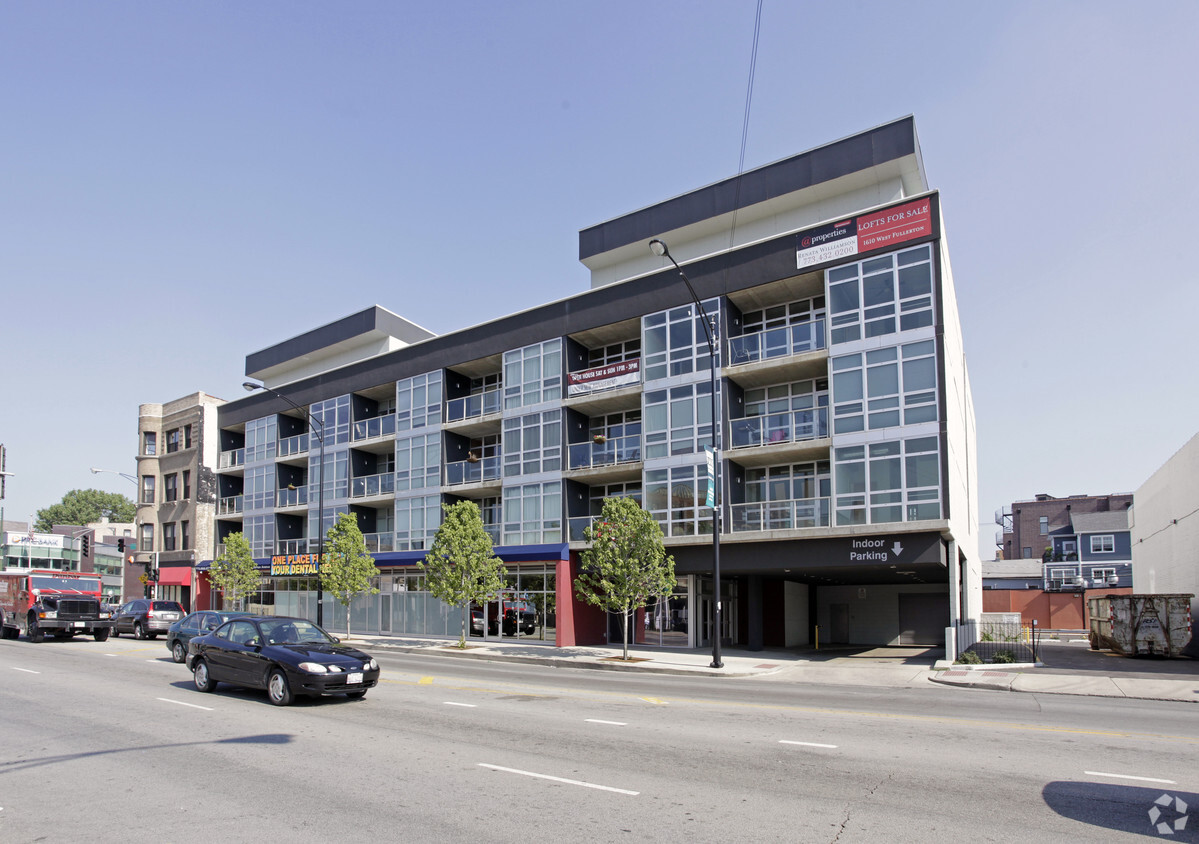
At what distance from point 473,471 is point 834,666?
18078 mm

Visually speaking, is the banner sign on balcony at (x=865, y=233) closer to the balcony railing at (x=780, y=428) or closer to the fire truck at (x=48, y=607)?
the balcony railing at (x=780, y=428)

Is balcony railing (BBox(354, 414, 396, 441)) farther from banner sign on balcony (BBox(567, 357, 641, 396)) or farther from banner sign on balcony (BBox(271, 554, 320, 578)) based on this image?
banner sign on balcony (BBox(567, 357, 641, 396))

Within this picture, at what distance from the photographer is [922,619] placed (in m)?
36.8

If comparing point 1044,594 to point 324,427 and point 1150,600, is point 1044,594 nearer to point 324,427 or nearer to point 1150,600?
point 1150,600

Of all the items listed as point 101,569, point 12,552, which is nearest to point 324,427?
point 12,552

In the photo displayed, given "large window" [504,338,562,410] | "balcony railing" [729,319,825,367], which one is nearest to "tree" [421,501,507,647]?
"large window" [504,338,562,410]

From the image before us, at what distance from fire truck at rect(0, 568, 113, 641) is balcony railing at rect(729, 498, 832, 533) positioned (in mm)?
24675

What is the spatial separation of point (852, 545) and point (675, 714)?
45.3 feet

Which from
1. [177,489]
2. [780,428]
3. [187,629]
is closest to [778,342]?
[780,428]

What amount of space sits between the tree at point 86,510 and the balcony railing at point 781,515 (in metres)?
124

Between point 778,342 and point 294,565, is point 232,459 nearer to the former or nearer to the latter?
point 294,565

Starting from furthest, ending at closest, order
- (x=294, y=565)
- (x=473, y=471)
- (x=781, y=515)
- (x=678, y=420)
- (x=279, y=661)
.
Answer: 1. (x=294, y=565)
2. (x=473, y=471)
3. (x=678, y=420)
4. (x=781, y=515)
5. (x=279, y=661)

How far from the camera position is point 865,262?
26500 millimetres

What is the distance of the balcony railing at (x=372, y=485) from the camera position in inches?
1599
